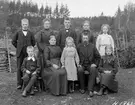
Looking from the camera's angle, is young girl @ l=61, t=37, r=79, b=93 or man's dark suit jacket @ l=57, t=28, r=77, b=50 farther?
man's dark suit jacket @ l=57, t=28, r=77, b=50

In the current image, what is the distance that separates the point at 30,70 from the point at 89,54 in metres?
1.70

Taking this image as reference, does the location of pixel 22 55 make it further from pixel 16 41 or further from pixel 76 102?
pixel 76 102

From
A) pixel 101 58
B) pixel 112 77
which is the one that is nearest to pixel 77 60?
pixel 101 58

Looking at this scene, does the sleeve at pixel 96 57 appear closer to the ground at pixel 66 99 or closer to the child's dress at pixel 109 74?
the child's dress at pixel 109 74

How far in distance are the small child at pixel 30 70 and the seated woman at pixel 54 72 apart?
277 millimetres

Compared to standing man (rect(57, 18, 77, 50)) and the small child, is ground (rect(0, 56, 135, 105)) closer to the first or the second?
the small child

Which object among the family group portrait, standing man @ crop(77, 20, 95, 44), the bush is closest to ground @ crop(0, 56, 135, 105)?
the family group portrait

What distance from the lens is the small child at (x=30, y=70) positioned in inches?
207

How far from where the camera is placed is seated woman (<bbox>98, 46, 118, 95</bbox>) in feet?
17.5

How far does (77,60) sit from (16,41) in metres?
1.83

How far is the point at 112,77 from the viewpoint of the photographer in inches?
212

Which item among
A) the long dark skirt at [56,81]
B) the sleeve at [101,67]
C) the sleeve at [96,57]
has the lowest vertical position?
the long dark skirt at [56,81]

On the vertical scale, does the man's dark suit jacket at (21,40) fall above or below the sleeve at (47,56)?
above

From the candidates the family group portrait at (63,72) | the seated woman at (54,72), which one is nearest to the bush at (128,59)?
the family group portrait at (63,72)
